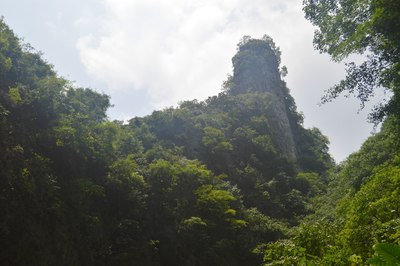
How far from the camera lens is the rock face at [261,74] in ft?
150

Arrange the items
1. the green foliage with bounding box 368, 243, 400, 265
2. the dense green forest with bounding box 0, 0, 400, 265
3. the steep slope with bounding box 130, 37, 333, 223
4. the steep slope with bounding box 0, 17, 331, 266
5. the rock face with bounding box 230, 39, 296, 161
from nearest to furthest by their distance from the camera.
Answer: the green foliage with bounding box 368, 243, 400, 265 → the dense green forest with bounding box 0, 0, 400, 265 → the steep slope with bounding box 0, 17, 331, 266 → the steep slope with bounding box 130, 37, 333, 223 → the rock face with bounding box 230, 39, 296, 161

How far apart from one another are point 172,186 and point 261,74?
99.9ft

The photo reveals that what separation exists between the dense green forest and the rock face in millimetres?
14188

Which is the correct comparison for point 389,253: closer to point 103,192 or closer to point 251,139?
point 103,192

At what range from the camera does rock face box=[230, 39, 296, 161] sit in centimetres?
4579

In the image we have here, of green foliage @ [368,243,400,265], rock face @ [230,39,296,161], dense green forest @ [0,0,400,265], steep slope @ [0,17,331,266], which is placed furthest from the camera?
rock face @ [230,39,296,161]

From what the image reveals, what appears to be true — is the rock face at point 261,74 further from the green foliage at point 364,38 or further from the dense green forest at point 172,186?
the green foliage at point 364,38

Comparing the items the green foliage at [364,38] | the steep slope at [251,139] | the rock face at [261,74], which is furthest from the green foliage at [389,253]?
the rock face at [261,74]

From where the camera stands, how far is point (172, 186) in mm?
21234

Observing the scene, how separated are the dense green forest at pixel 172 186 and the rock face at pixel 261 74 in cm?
1419

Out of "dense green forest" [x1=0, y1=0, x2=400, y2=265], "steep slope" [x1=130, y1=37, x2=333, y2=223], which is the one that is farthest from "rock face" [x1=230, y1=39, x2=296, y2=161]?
"dense green forest" [x1=0, y1=0, x2=400, y2=265]

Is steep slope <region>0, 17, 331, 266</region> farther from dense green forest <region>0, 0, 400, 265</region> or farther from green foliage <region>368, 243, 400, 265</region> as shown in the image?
green foliage <region>368, 243, 400, 265</region>

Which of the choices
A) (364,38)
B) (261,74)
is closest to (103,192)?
(364,38)

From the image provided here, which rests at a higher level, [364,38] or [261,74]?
[261,74]
